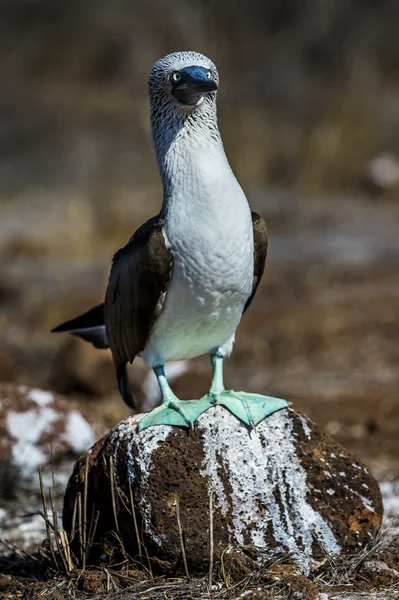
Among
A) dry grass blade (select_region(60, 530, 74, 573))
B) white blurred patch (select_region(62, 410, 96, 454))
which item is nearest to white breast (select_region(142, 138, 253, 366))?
dry grass blade (select_region(60, 530, 74, 573))

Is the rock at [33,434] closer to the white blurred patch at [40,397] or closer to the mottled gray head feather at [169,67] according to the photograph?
the white blurred patch at [40,397]


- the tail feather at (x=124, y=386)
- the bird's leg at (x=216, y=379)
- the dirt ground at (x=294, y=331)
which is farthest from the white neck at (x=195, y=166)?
the dirt ground at (x=294, y=331)

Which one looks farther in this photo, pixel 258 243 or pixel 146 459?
pixel 258 243

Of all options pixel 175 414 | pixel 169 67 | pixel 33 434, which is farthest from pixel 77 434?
pixel 169 67

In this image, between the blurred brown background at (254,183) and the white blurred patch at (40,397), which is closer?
the white blurred patch at (40,397)

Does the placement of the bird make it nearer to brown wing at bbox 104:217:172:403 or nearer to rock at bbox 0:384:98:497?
brown wing at bbox 104:217:172:403

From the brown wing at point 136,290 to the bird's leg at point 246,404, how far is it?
50 centimetres

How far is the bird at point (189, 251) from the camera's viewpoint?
191 inches

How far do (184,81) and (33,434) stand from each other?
320 cm

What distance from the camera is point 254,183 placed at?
83.0 feet

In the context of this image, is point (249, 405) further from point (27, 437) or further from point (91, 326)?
point (27, 437)

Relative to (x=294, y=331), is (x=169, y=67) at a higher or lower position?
lower

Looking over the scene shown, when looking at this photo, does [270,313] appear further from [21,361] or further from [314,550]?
[314,550]

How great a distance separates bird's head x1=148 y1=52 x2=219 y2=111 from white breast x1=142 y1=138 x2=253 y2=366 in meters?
0.29
